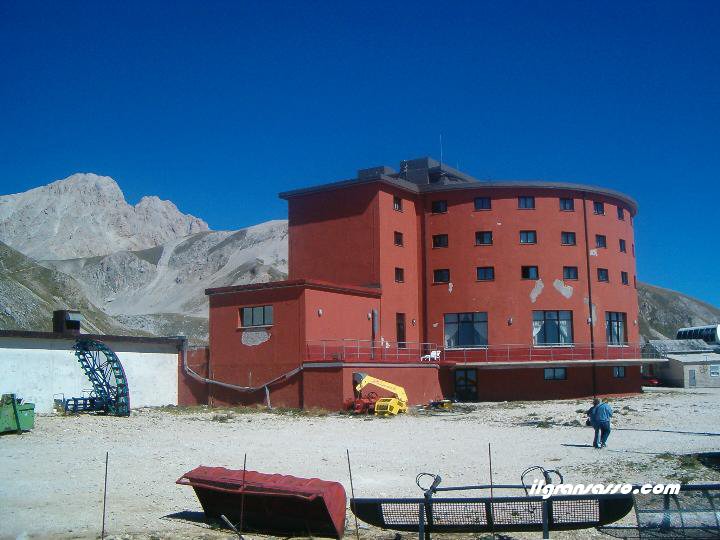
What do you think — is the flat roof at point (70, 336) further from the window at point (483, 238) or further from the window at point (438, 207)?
the window at point (483, 238)

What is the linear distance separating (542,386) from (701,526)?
30501 mm

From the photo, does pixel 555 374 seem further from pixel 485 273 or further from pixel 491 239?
pixel 491 239

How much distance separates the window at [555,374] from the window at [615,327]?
3.92 m

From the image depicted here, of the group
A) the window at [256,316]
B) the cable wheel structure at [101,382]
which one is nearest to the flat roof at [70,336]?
the cable wheel structure at [101,382]

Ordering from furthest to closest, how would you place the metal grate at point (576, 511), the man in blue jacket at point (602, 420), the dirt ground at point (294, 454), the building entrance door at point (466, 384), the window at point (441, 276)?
the window at point (441, 276) < the building entrance door at point (466, 384) < the man in blue jacket at point (602, 420) < the dirt ground at point (294, 454) < the metal grate at point (576, 511)

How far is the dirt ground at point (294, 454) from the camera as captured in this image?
11.5 meters

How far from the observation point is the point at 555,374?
3888cm

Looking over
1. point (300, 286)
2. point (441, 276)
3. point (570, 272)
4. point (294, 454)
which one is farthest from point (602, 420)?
point (570, 272)

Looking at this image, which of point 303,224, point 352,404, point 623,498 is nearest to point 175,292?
point 303,224

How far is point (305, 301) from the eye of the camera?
105 ft

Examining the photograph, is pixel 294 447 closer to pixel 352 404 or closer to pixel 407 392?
pixel 352 404

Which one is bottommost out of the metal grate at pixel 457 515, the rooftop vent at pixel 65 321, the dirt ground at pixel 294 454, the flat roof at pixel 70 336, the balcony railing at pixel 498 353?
the dirt ground at pixel 294 454

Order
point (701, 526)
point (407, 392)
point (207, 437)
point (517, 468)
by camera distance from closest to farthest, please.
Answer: point (701, 526), point (517, 468), point (207, 437), point (407, 392)

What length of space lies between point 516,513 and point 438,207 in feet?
106
